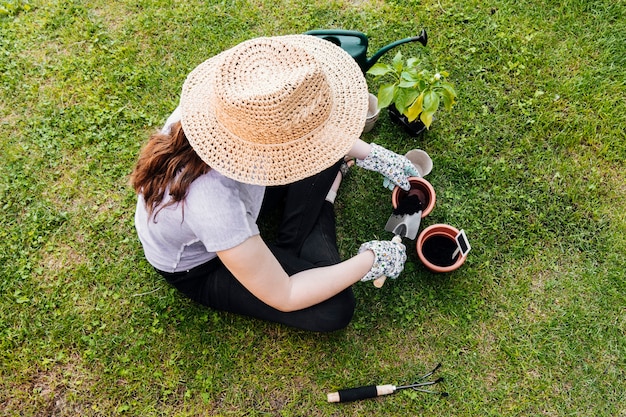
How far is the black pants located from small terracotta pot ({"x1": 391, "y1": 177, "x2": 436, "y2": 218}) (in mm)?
328

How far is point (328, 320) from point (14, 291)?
60.7 inches

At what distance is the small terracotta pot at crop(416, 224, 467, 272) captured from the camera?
233 cm

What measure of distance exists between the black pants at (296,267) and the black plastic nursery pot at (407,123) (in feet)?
1.71

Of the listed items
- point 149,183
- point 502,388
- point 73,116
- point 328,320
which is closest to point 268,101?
point 149,183

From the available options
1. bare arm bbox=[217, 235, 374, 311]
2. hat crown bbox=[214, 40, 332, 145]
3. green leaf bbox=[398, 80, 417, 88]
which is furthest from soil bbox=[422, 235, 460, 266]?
hat crown bbox=[214, 40, 332, 145]

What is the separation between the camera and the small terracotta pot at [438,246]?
7.64ft

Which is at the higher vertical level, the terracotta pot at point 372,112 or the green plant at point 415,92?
the green plant at point 415,92

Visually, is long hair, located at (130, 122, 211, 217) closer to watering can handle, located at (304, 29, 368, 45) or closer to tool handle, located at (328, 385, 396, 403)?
watering can handle, located at (304, 29, 368, 45)

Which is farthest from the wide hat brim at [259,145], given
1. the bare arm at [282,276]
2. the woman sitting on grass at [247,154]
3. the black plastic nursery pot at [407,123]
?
the black plastic nursery pot at [407,123]

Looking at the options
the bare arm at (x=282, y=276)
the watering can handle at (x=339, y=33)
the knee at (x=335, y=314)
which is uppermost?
the watering can handle at (x=339, y=33)

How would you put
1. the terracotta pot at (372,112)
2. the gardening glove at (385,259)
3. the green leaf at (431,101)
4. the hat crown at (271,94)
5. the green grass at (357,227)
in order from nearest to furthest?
the hat crown at (271,94)
the gardening glove at (385,259)
the green grass at (357,227)
the green leaf at (431,101)
the terracotta pot at (372,112)

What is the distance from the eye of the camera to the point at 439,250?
2.38 metres

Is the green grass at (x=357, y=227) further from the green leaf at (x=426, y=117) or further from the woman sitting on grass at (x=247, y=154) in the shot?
the woman sitting on grass at (x=247, y=154)

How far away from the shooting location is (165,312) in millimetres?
2361
